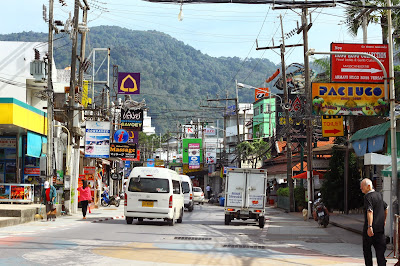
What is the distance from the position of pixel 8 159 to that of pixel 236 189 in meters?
15.4

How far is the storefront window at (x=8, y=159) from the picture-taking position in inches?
1444

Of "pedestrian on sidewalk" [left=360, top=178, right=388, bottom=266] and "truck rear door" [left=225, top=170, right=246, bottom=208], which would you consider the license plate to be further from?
"pedestrian on sidewalk" [left=360, top=178, right=388, bottom=266]

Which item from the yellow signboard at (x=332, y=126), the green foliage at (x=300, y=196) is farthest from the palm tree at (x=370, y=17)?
the green foliage at (x=300, y=196)

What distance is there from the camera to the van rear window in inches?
1029

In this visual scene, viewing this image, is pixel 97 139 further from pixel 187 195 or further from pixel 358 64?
pixel 358 64

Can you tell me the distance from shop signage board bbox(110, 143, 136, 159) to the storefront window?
987cm

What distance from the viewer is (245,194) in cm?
2875

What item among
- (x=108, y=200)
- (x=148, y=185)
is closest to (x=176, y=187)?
(x=148, y=185)

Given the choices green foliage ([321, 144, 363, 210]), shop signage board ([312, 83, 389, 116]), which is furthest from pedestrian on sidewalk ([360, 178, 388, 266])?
green foliage ([321, 144, 363, 210])

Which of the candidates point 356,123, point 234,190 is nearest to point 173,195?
point 234,190

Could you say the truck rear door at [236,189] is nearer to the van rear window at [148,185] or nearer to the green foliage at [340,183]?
the van rear window at [148,185]

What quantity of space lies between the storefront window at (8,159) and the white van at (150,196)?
1307 cm

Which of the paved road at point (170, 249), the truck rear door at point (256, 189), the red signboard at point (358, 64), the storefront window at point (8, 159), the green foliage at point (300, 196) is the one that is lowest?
the paved road at point (170, 249)

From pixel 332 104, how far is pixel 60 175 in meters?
17.1
